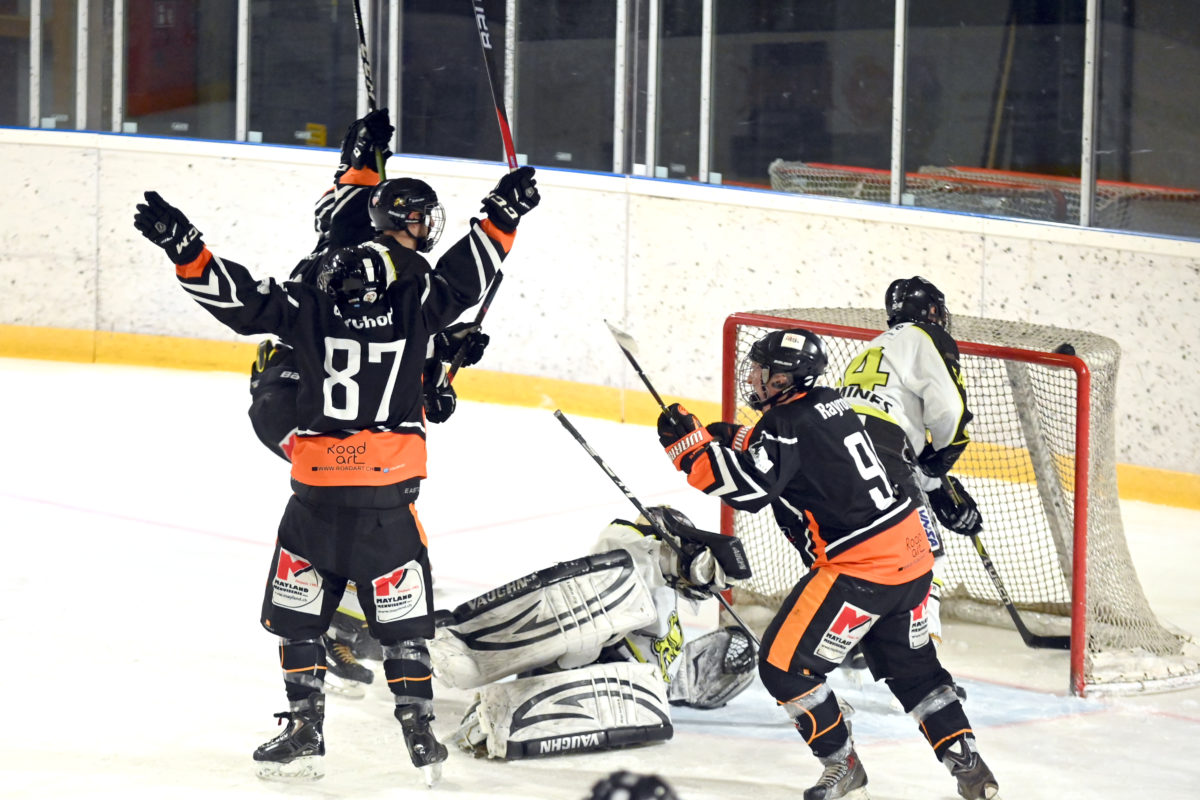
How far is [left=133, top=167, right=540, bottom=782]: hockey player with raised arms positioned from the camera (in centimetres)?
337

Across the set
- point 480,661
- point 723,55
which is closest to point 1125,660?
point 480,661

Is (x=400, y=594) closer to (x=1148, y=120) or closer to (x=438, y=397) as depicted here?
(x=438, y=397)

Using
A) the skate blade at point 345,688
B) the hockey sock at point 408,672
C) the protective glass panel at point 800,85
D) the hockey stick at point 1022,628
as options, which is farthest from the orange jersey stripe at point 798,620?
the protective glass panel at point 800,85

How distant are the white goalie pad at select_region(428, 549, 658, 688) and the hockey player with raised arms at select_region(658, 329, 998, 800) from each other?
44 cm

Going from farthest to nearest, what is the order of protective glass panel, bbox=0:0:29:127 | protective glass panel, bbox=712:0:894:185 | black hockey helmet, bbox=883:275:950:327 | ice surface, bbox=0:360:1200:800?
1. protective glass panel, bbox=0:0:29:127
2. protective glass panel, bbox=712:0:894:185
3. black hockey helmet, bbox=883:275:950:327
4. ice surface, bbox=0:360:1200:800

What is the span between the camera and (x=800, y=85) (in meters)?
7.55

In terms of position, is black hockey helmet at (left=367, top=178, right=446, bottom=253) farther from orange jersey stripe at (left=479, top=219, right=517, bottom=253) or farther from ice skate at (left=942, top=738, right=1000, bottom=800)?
ice skate at (left=942, top=738, right=1000, bottom=800)

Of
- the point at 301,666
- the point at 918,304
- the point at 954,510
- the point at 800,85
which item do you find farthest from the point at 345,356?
the point at 800,85

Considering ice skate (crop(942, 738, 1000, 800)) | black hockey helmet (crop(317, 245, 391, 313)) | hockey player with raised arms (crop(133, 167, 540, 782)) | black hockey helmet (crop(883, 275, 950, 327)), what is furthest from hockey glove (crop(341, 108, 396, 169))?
ice skate (crop(942, 738, 1000, 800))

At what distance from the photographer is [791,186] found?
24.3 feet

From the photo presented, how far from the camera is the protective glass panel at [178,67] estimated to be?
9.05m

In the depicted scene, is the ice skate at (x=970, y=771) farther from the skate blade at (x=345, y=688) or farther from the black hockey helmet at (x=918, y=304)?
the skate blade at (x=345, y=688)

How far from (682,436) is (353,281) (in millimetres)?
761

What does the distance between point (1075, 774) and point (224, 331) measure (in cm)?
620
